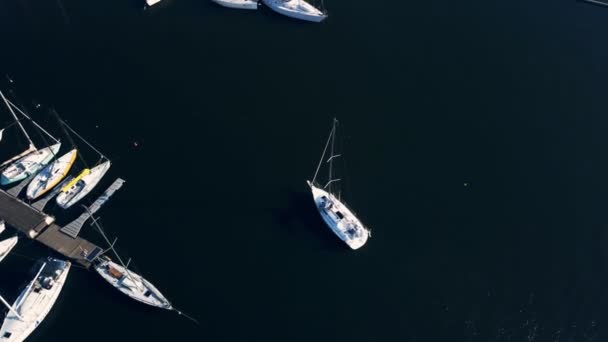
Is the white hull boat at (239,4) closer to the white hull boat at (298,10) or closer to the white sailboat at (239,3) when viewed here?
the white sailboat at (239,3)

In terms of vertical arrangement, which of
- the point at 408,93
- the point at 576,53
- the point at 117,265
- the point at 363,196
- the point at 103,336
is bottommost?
the point at 103,336

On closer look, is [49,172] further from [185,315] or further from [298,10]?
[298,10]

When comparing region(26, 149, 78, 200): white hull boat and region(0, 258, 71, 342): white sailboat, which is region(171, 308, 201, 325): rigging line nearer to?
region(0, 258, 71, 342): white sailboat

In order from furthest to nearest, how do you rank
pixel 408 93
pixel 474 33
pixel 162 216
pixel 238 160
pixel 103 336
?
pixel 474 33, pixel 408 93, pixel 238 160, pixel 162 216, pixel 103 336

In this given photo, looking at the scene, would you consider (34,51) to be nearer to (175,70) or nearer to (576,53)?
(175,70)

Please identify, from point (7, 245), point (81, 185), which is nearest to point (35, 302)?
point (7, 245)

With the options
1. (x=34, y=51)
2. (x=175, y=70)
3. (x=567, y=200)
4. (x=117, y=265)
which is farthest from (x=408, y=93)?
(x=34, y=51)

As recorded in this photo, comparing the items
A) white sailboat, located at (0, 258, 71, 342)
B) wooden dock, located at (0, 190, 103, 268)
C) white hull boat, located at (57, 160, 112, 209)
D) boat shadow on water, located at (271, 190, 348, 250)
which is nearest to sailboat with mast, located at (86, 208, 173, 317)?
wooden dock, located at (0, 190, 103, 268)
